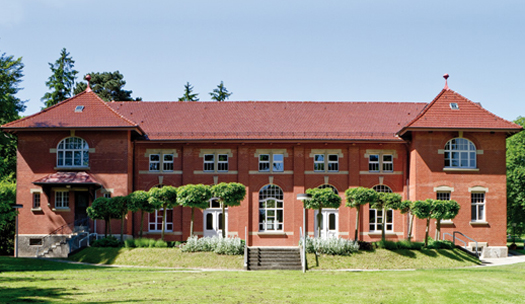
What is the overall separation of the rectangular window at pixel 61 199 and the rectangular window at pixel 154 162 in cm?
487

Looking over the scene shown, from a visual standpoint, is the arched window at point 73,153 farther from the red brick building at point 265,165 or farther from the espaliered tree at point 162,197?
the espaliered tree at point 162,197

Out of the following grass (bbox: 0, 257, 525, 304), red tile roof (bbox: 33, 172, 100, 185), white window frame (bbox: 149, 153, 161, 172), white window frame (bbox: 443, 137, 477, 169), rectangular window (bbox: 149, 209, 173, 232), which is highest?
white window frame (bbox: 443, 137, 477, 169)

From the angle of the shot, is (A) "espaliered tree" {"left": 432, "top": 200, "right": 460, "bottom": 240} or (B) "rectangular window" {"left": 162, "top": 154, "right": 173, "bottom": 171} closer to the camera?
(A) "espaliered tree" {"left": 432, "top": 200, "right": 460, "bottom": 240}

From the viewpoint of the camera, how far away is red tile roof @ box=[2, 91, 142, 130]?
33906mm

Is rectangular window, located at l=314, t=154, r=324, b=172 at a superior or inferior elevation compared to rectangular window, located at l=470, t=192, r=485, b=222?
superior

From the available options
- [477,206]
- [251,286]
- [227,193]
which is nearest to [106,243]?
[227,193]

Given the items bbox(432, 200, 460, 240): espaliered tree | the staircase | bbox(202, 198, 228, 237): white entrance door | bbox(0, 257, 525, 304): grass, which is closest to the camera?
bbox(0, 257, 525, 304): grass

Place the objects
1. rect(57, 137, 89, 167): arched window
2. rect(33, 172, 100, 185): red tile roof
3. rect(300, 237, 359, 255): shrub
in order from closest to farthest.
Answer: rect(300, 237, 359, 255): shrub < rect(33, 172, 100, 185): red tile roof < rect(57, 137, 89, 167): arched window

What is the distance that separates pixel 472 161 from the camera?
34.3 metres

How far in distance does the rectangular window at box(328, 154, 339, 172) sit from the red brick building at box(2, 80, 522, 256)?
0.20 ft

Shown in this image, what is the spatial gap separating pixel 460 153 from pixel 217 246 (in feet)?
48.4

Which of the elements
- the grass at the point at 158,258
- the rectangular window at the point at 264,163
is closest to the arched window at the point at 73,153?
the grass at the point at 158,258

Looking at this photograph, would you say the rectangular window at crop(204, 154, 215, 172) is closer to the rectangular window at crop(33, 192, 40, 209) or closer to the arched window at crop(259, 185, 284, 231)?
the arched window at crop(259, 185, 284, 231)

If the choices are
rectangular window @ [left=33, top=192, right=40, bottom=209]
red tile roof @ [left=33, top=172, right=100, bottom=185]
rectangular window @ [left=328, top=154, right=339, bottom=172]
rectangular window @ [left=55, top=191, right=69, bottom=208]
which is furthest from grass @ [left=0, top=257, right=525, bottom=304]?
rectangular window @ [left=328, top=154, right=339, bottom=172]
